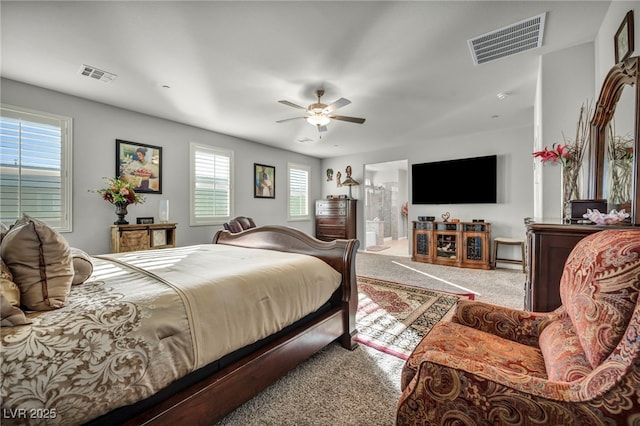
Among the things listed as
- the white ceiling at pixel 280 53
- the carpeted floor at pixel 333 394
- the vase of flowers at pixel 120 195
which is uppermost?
the white ceiling at pixel 280 53

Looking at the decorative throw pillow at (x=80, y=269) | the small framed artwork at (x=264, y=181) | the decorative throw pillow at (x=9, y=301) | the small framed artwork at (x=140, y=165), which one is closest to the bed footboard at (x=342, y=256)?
the decorative throw pillow at (x=80, y=269)

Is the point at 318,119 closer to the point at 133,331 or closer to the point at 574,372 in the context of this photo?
the point at 133,331

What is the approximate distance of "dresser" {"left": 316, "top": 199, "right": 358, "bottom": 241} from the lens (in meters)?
6.81

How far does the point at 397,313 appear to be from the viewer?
9.16 ft

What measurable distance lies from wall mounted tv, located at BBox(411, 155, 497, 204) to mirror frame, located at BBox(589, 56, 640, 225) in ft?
11.6

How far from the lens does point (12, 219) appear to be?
3049 millimetres

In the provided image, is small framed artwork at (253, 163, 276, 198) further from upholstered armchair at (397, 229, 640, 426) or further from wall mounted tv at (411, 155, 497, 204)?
upholstered armchair at (397, 229, 640, 426)

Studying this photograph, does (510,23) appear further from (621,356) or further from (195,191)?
(195,191)

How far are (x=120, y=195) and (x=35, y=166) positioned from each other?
877mm

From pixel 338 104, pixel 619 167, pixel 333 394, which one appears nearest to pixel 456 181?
pixel 338 104

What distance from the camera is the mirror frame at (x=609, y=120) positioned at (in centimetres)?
126

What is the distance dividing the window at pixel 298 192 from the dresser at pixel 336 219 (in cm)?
39

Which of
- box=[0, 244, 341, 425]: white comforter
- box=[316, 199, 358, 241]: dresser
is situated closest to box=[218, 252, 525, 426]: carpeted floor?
box=[0, 244, 341, 425]: white comforter

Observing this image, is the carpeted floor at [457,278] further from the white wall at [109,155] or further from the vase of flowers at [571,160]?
the white wall at [109,155]
